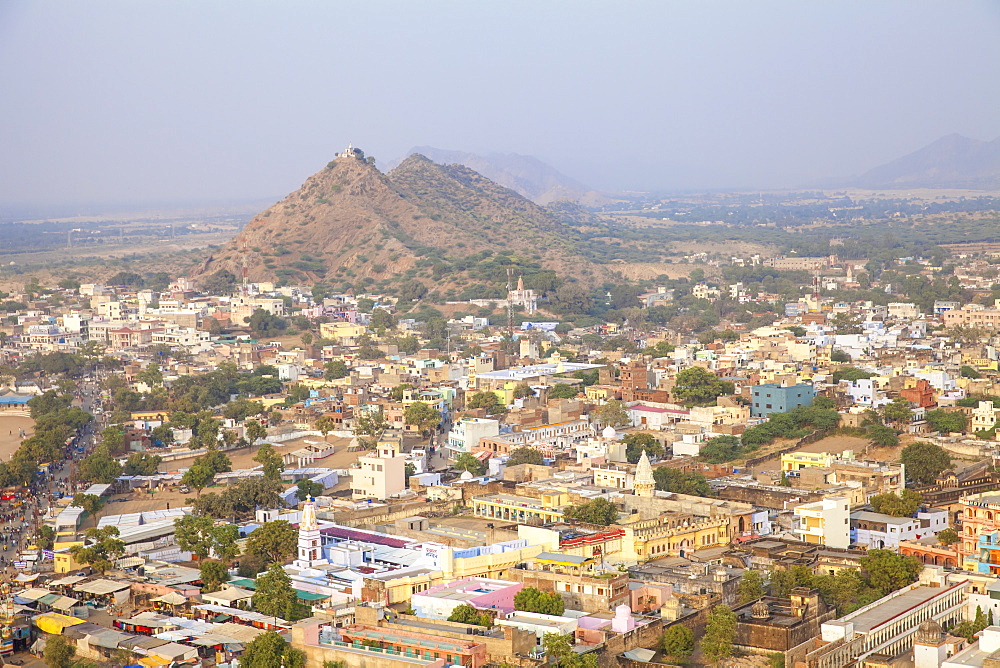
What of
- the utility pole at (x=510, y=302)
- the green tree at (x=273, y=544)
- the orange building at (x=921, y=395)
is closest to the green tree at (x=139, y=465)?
the green tree at (x=273, y=544)

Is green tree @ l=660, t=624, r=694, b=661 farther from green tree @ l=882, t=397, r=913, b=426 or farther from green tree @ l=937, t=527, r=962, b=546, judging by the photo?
green tree @ l=882, t=397, r=913, b=426

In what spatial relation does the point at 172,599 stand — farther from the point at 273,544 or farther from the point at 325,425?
the point at 325,425

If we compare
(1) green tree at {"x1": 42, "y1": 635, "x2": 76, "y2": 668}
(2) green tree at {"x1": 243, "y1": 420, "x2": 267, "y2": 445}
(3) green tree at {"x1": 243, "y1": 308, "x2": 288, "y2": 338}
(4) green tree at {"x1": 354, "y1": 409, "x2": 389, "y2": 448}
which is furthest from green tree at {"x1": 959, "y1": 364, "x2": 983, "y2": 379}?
(3) green tree at {"x1": 243, "y1": 308, "x2": 288, "y2": 338}

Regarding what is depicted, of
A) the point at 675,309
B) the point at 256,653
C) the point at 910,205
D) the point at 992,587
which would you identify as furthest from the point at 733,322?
the point at 910,205

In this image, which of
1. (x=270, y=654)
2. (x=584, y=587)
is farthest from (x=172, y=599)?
(x=584, y=587)

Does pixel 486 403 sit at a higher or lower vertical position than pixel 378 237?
lower

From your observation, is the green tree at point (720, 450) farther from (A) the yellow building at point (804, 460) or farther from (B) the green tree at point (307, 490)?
(B) the green tree at point (307, 490)
